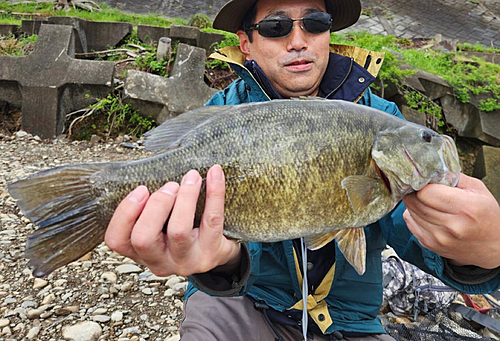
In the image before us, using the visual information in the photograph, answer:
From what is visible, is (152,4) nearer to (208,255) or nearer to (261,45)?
(261,45)

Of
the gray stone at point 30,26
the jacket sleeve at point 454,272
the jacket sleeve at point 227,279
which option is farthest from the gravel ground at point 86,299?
the gray stone at point 30,26

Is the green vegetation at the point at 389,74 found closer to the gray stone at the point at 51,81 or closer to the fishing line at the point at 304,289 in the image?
the gray stone at the point at 51,81

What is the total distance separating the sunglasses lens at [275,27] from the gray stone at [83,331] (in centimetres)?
269

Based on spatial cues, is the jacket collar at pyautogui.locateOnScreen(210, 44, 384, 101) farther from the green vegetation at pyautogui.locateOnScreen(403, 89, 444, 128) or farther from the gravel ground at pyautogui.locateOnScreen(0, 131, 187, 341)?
the green vegetation at pyautogui.locateOnScreen(403, 89, 444, 128)

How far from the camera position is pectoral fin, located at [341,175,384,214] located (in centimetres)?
173

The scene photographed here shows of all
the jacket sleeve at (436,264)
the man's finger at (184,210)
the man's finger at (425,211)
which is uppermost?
the man's finger at (425,211)

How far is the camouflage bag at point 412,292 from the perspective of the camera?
3801 millimetres

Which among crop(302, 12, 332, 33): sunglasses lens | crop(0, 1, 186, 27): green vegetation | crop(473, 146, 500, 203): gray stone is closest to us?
crop(302, 12, 332, 33): sunglasses lens

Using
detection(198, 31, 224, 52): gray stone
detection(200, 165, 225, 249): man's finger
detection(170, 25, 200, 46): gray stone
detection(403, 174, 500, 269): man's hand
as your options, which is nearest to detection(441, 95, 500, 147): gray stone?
detection(198, 31, 224, 52): gray stone

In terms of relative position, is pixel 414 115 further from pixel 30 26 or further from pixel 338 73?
pixel 30 26

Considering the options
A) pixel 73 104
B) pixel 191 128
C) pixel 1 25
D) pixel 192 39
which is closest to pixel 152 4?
pixel 1 25

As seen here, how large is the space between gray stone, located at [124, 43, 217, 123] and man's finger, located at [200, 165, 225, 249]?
204 inches

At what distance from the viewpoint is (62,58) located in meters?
7.00

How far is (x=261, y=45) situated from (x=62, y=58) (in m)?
5.62
